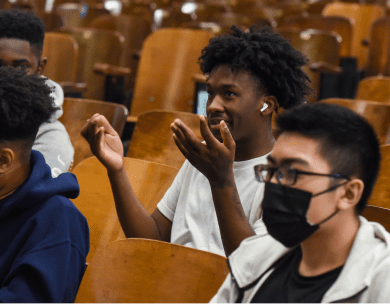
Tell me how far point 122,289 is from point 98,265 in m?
0.08

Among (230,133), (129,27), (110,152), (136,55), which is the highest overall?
(129,27)

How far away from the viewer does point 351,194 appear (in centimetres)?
99

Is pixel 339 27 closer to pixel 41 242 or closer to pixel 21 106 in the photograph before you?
pixel 21 106

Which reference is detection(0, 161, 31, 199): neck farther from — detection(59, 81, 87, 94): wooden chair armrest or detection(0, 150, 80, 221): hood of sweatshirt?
detection(59, 81, 87, 94): wooden chair armrest

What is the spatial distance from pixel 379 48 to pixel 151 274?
4.06 metres

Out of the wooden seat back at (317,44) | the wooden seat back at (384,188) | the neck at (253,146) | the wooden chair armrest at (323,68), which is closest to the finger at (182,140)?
the neck at (253,146)

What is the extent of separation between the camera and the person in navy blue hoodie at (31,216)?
112 cm

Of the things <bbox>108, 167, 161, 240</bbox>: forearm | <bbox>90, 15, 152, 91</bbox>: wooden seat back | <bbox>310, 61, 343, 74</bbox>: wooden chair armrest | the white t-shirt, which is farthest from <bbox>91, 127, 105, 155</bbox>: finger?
<bbox>90, 15, 152, 91</bbox>: wooden seat back

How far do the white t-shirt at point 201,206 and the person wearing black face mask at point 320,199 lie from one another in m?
0.36

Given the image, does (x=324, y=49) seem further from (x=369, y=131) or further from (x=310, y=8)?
(x=369, y=131)

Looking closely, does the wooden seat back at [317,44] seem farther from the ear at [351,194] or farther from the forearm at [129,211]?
the ear at [351,194]

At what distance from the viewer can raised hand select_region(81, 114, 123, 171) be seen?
1349mm

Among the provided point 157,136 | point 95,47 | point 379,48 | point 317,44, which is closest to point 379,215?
point 157,136

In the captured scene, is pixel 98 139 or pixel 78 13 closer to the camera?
pixel 98 139
